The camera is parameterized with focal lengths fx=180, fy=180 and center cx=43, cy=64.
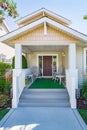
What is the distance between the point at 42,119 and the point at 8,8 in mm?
5199

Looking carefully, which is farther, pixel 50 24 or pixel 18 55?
pixel 18 55

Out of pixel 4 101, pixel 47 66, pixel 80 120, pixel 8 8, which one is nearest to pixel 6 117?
pixel 4 101

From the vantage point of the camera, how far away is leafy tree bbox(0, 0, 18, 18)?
26.1 ft

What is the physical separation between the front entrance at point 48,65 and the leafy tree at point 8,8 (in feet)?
41.3

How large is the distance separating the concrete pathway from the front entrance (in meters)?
11.6

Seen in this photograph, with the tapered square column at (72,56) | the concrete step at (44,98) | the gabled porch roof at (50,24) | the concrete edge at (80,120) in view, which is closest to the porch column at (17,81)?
the concrete step at (44,98)

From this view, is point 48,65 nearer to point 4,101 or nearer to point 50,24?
point 50,24

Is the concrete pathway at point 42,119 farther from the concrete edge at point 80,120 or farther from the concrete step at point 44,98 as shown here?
the concrete step at point 44,98

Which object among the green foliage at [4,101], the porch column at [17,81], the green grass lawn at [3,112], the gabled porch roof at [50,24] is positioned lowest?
the green grass lawn at [3,112]

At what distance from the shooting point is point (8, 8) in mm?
8180

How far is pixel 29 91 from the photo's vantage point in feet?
38.5

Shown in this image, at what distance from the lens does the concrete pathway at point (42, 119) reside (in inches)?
273

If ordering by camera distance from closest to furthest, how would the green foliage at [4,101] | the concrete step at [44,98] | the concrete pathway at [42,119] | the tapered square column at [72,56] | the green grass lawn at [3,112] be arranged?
the concrete pathway at [42,119] < the green grass lawn at [3,112] < the green foliage at [4,101] < the concrete step at [44,98] < the tapered square column at [72,56]

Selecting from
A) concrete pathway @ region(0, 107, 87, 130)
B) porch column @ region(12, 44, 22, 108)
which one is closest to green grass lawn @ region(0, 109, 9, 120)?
concrete pathway @ region(0, 107, 87, 130)
